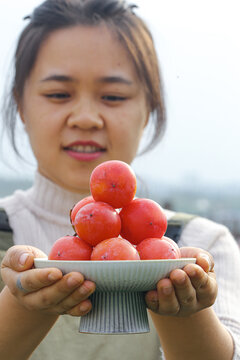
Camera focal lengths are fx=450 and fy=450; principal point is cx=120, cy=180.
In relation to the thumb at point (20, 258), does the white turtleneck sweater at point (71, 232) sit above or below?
below

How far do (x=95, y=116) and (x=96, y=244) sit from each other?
960 millimetres

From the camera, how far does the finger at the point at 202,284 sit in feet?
3.76

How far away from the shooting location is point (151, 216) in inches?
49.7

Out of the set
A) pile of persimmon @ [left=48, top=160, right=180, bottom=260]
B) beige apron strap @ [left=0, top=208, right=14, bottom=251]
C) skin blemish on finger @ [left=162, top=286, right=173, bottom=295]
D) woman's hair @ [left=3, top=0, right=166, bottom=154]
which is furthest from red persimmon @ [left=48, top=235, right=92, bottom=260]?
woman's hair @ [left=3, top=0, right=166, bottom=154]

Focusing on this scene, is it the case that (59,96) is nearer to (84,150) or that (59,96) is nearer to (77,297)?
(84,150)

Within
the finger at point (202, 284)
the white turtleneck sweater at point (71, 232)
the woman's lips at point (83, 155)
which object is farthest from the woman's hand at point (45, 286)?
the woman's lips at point (83, 155)

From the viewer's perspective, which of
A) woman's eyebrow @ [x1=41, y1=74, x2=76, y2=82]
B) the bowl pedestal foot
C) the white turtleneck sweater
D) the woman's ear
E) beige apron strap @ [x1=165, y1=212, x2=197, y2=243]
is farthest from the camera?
the woman's ear

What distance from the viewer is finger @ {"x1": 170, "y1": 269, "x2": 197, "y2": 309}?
43.9 inches

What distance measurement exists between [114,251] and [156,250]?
4.6 inches

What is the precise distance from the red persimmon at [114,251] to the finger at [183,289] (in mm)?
112

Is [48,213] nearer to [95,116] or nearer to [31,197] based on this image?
[31,197]

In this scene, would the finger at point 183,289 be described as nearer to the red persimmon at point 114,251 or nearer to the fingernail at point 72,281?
the red persimmon at point 114,251

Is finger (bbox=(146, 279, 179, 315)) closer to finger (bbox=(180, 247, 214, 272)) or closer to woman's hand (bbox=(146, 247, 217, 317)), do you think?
woman's hand (bbox=(146, 247, 217, 317))

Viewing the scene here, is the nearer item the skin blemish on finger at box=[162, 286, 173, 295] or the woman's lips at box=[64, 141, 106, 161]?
the skin blemish on finger at box=[162, 286, 173, 295]
